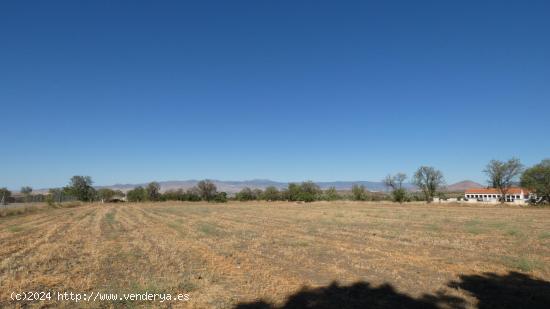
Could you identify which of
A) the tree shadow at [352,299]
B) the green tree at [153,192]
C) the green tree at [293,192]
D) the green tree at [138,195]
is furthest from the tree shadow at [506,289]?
the green tree at [138,195]

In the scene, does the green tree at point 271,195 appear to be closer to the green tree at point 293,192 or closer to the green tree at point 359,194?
the green tree at point 293,192

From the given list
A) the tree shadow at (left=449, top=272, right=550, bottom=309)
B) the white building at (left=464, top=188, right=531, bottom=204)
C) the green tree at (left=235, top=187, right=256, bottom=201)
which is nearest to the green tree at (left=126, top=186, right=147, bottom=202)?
the green tree at (left=235, top=187, right=256, bottom=201)

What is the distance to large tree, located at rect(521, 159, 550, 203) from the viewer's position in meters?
75.4

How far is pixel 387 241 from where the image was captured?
1728 cm

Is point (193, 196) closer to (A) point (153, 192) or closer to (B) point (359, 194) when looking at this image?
(A) point (153, 192)

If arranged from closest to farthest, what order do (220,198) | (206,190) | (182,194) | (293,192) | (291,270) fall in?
(291,270), (220,198), (182,194), (293,192), (206,190)

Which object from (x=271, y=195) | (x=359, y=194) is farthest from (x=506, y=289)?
(x=271, y=195)

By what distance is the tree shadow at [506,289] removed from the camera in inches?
315

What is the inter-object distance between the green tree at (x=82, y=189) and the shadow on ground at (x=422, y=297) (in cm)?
12268

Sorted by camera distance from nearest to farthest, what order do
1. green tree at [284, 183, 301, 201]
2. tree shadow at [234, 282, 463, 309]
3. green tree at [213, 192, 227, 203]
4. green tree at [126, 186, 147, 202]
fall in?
1. tree shadow at [234, 282, 463, 309]
2. green tree at [213, 192, 227, 203]
3. green tree at [284, 183, 301, 201]
4. green tree at [126, 186, 147, 202]

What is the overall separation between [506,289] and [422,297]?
2459 mm

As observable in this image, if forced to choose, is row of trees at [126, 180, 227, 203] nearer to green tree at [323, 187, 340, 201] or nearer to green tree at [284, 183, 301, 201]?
green tree at [284, 183, 301, 201]

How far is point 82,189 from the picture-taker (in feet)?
388

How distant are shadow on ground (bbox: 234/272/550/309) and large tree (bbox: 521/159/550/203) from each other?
8048 centimetres
